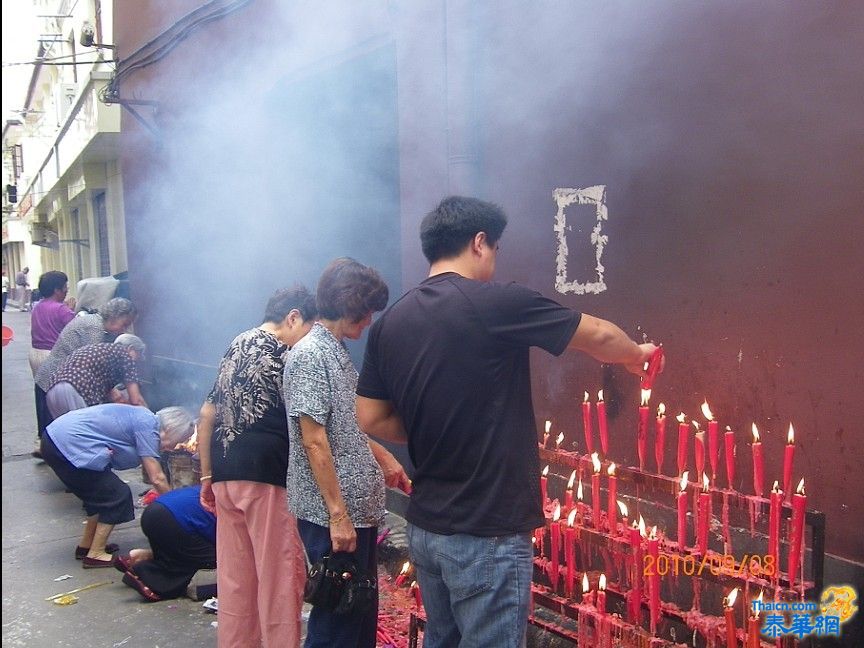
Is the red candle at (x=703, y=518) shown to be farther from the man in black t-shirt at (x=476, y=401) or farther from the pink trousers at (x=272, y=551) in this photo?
the pink trousers at (x=272, y=551)

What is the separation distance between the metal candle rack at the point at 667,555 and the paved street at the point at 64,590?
79.6 inches

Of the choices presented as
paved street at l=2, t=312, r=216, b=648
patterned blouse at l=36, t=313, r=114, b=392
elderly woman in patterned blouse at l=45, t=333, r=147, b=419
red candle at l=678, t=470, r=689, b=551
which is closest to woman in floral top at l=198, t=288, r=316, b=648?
paved street at l=2, t=312, r=216, b=648

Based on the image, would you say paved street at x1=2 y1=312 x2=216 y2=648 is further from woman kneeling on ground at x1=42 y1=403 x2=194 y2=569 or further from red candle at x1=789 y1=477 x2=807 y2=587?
red candle at x1=789 y1=477 x2=807 y2=587

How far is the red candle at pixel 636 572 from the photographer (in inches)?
109

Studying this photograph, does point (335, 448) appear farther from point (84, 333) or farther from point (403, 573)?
point (84, 333)

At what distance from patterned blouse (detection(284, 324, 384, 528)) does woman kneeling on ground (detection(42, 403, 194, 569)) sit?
91.7 inches

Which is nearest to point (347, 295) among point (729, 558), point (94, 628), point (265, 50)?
point (729, 558)

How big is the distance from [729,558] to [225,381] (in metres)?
2.11

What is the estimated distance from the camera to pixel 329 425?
3.00 metres

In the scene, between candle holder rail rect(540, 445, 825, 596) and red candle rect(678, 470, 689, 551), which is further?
red candle rect(678, 470, 689, 551)

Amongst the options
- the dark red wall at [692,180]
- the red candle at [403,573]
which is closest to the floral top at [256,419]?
the red candle at [403,573]

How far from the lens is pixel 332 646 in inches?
116

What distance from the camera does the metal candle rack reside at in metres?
2.51

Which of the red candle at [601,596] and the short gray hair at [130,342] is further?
the short gray hair at [130,342]
